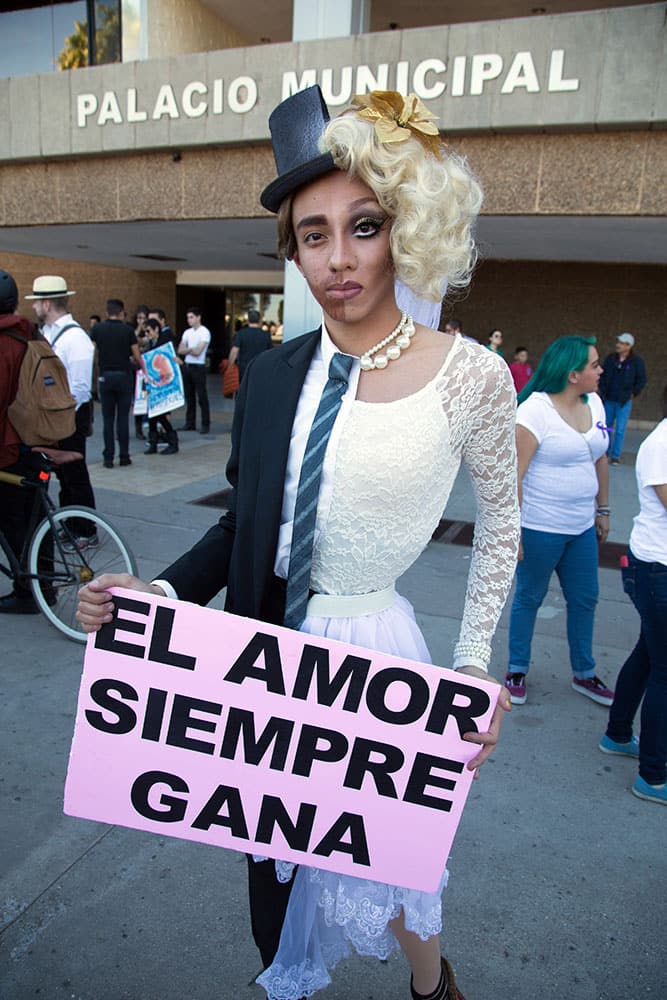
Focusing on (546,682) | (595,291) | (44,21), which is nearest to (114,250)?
(44,21)

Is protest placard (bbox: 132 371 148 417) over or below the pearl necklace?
below

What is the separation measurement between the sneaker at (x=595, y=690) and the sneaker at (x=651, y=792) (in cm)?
72

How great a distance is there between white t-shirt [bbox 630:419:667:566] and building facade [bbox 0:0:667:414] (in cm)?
706

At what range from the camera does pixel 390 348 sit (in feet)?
4.67

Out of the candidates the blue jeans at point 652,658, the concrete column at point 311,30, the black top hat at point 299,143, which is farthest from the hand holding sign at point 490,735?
the concrete column at point 311,30

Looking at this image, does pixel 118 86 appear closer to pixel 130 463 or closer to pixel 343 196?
pixel 130 463

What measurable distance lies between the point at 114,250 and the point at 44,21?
4.28 meters

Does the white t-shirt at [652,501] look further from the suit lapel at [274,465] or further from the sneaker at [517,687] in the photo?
the suit lapel at [274,465]

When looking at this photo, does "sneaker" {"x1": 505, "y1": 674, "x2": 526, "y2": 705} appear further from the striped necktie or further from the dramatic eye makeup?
the dramatic eye makeup

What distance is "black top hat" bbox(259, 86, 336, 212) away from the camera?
50.8 inches

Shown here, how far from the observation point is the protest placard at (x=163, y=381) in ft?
30.4

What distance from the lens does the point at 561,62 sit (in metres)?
8.47

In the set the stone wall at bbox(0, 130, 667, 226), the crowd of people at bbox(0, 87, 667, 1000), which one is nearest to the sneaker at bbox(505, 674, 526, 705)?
the crowd of people at bbox(0, 87, 667, 1000)

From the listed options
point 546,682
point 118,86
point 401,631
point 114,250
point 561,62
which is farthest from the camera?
point 114,250
